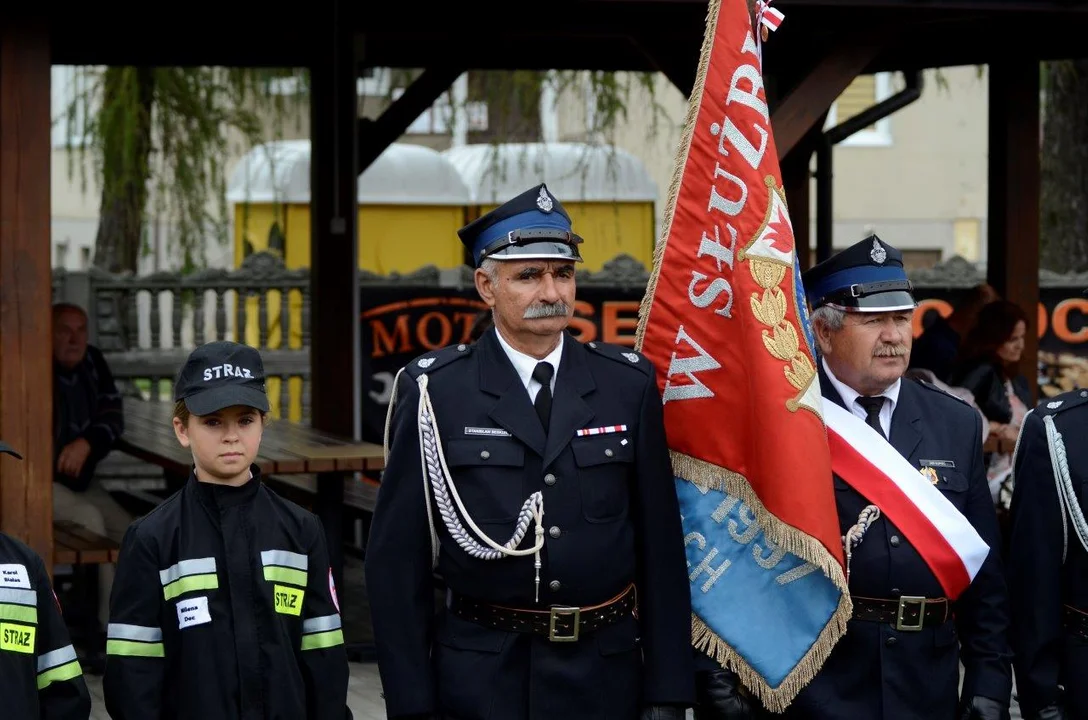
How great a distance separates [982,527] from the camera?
4.31 metres

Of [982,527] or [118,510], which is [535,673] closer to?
[982,527]

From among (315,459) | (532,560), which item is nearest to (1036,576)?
(532,560)

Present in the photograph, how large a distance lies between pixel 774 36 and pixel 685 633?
547cm

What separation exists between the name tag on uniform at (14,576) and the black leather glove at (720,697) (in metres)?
1.56

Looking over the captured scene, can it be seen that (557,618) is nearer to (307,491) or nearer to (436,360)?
(436,360)

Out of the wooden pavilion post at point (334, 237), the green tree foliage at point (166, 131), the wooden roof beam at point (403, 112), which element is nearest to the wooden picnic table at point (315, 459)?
the wooden pavilion post at point (334, 237)

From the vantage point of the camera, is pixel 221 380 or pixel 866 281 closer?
pixel 221 380

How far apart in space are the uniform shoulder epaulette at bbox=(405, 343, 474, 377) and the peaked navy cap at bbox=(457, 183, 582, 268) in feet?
0.72

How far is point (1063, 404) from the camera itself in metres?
4.44

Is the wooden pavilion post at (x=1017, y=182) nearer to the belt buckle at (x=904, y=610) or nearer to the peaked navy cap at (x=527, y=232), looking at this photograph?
the belt buckle at (x=904, y=610)

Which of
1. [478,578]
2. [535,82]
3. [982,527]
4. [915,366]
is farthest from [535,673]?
[535,82]

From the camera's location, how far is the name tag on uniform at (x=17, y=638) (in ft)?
11.8

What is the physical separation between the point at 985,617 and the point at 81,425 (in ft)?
17.0

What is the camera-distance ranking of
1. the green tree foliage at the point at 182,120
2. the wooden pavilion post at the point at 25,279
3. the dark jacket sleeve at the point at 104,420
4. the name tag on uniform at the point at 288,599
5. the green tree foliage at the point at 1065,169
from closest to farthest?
the name tag on uniform at the point at 288,599 < the wooden pavilion post at the point at 25,279 < the dark jacket sleeve at the point at 104,420 < the green tree foliage at the point at 1065,169 < the green tree foliage at the point at 182,120
